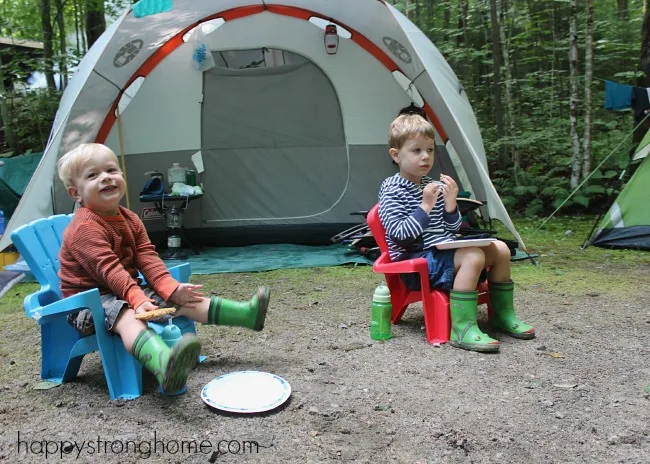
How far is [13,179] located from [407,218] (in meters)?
4.76

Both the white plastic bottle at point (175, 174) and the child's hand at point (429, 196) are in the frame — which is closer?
the child's hand at point (429, 196)

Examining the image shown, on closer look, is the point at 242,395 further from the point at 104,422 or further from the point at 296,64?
the point at 296,64

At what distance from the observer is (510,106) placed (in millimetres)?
8172

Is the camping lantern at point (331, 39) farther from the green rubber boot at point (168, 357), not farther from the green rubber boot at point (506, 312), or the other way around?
the green rubber boot at point (168, 357)

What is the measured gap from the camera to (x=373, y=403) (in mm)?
1923

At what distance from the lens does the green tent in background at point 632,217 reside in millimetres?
4754

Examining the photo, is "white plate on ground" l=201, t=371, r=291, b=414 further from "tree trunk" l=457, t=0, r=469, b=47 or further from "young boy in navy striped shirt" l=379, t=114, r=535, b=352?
"tree trunk" l=457, t=0, r=469, b=47

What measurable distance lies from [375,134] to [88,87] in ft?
8.76

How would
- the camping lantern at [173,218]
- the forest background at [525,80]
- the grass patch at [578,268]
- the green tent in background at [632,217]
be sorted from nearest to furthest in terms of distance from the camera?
the grass patch at [578,268] < the green tent in background at [632,217] < the camping lantern at [173,218] < the forest background at [525,80]

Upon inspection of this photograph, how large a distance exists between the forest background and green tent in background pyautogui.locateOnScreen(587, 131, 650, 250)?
1501 mm

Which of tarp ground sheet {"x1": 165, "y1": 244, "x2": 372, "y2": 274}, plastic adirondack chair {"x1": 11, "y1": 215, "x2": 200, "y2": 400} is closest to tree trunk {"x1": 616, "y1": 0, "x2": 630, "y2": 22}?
tarp ground sheet {"x1": 165, "y1": 244, "x2": 372, "y2": 274}

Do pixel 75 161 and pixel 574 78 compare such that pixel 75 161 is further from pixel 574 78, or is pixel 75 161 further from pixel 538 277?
pixel 574 78

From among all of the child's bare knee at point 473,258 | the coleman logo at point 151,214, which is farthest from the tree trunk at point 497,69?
the child's bare knee at point 473,258
